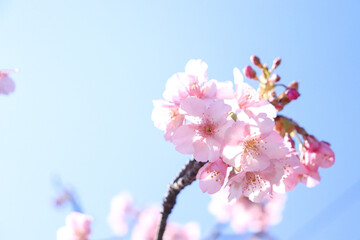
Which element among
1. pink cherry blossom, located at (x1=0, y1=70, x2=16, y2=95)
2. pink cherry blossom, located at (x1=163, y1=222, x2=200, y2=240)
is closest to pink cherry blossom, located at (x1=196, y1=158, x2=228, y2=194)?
pink cherry blossom, located at (x1=0, y1=70, x2=16, y2=95)

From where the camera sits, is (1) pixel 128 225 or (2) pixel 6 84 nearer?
(2) pixel 6 84

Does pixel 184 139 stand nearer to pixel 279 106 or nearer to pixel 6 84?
pixel 279 106

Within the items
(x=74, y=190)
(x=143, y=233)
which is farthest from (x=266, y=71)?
(x=143, y=233)

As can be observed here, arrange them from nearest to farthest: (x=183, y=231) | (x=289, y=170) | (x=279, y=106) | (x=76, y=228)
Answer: (x=289, y=170) → (x=279, y=106) → (x=76, y=228) → (x=183, y=231)

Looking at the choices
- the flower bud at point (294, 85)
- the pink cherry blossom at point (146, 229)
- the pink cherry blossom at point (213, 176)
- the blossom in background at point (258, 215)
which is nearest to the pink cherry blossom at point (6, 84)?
the pink cherry blossom at point (213, 176)

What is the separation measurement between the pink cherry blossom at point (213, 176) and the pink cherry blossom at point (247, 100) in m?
0.28

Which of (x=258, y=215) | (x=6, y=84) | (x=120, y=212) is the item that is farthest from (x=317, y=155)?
(x=120, y=212)

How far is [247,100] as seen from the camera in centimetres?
160

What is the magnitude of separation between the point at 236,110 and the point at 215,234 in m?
1.88

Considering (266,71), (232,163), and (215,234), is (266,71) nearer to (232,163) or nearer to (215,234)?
(232,163)

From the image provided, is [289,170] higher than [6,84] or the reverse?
the reverse

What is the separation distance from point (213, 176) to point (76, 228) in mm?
1875

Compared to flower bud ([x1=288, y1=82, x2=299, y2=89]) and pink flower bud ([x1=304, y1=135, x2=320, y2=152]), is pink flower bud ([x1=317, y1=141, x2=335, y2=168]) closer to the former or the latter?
pink flower bud ([x1=304, y1=135, x2=320, y2=152])

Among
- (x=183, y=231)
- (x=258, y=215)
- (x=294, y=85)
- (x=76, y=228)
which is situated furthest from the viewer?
(x=258, y=215)
